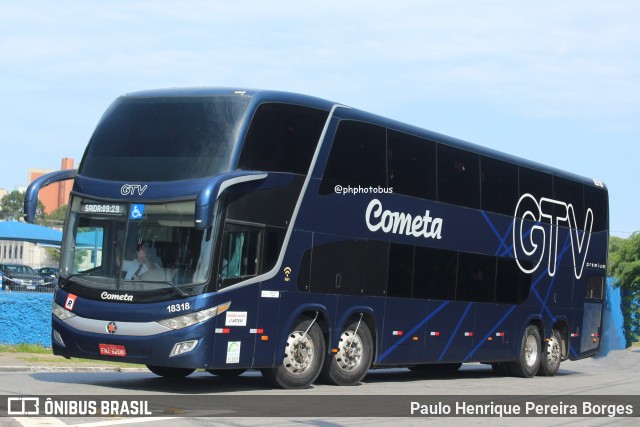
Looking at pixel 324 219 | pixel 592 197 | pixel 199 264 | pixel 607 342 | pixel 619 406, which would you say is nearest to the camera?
pixel 199 264

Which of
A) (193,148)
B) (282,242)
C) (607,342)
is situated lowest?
(607,342)

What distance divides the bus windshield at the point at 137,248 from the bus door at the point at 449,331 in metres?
6.37

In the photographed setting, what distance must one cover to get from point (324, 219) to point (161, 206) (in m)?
3.02

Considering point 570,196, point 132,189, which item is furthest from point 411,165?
point 570,196

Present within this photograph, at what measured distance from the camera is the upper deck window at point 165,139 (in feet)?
48.2

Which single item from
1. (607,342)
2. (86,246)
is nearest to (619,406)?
(86,246)

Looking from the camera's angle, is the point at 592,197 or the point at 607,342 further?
the point at 607,342

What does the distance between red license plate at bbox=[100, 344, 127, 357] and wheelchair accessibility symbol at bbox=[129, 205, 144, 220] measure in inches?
71.9

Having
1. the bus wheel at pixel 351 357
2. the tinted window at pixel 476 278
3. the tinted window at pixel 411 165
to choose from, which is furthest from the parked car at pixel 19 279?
the bus wheel at pixel 351 357

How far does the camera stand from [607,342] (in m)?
37.3

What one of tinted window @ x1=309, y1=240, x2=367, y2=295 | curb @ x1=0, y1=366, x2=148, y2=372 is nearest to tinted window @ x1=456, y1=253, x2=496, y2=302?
tinted window @ x1=309, y1=240, x2=367, y2=295

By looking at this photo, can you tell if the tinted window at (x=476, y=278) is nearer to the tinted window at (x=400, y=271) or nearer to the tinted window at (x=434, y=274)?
the tinted window at (x=434, y=274)

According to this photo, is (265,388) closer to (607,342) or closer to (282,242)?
(282,242)

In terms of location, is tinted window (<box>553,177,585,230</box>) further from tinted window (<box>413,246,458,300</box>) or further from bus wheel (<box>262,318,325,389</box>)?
bus wheel (<box>262,318,325,389</box>)
